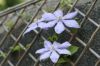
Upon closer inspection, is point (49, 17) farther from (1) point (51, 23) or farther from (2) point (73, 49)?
(2) point (73, 49)

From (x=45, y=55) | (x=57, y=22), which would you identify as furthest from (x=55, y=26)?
(x=45, y=55)

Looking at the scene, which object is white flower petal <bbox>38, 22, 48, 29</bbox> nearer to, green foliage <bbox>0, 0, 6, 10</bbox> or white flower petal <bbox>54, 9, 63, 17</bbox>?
white flower petal <bbox>54, 9, 63, 17</bbox>

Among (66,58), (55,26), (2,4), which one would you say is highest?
(55,26)

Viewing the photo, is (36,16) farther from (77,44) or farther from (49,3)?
(77,44)

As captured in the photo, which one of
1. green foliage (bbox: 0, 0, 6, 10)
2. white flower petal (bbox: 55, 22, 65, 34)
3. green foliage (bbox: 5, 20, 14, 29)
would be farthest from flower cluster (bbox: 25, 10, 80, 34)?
green foliage (bbox: 0, 0, 6, 10)

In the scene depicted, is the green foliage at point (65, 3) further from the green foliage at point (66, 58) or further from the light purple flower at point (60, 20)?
the green foliage at point (66, 58)

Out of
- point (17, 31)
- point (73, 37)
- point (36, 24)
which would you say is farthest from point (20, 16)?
point (73, 37)
